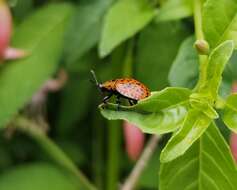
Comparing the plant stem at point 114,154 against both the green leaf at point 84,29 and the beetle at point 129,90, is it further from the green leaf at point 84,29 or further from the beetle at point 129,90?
the beetle at point 129,90

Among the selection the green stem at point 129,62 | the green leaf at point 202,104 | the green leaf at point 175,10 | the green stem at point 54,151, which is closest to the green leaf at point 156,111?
the green leaf at point 202,104

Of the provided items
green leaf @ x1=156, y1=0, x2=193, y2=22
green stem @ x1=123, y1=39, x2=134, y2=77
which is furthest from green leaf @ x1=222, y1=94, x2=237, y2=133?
green stem @ x1=123, y1=39, x2=134, y2=77

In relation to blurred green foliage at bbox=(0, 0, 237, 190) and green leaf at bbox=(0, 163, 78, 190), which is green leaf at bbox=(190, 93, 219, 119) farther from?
green leaf at bbox=(0, 163, 78, 190)

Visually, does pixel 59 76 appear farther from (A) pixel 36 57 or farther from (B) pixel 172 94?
(B) pixel 172 94

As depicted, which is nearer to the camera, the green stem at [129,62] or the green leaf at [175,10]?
the green leaf at [175,10]

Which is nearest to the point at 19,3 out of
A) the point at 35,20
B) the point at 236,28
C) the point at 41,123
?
the point at 35,20
